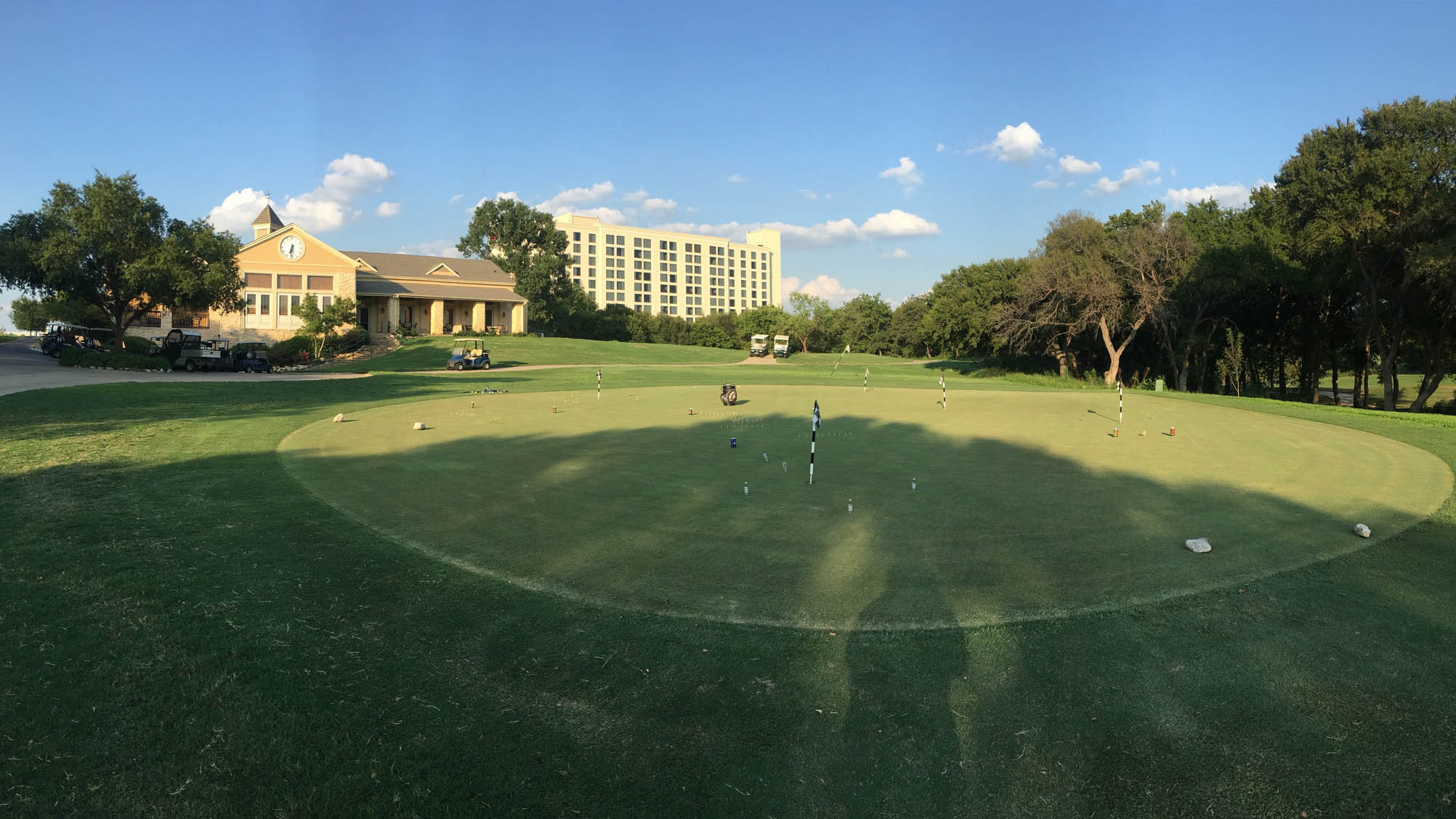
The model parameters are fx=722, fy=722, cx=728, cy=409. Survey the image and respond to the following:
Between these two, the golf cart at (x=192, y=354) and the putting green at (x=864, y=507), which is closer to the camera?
the putting green at (x=864, y=507)

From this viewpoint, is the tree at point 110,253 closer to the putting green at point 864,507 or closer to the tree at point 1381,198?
the putting green at point 864,507

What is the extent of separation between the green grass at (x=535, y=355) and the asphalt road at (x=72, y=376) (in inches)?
287

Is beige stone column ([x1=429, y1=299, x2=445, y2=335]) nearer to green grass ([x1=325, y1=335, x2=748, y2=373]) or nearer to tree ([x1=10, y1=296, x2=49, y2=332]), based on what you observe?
green grass ([x1=325, y1=335, x2=748, y2=373])

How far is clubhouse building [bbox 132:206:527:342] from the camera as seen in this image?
216 feet

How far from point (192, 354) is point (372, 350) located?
790 inches

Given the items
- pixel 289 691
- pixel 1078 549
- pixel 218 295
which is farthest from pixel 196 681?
pixel 218 295

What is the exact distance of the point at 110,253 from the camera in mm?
44812

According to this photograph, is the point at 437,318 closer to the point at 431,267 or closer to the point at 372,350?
the point at 431,267

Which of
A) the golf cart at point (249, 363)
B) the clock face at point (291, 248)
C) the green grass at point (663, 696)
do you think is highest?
the clock face at point (291, 248)

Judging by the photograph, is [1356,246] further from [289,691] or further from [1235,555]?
[289,691]

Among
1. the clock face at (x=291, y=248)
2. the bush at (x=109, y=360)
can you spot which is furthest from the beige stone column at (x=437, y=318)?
the bush at (x=109, y=360)

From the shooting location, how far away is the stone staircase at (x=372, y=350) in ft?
190

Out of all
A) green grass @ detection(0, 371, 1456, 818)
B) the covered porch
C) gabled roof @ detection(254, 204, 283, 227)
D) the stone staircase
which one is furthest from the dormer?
green grass @ detection(0, 371, 1456, 818)

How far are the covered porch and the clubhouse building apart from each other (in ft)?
0.29
